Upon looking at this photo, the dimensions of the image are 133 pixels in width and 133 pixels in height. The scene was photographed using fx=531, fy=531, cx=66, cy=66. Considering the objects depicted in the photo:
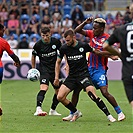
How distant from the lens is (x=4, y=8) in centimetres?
2950

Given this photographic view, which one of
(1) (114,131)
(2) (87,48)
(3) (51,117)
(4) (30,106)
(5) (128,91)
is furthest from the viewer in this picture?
(4) (30,106)

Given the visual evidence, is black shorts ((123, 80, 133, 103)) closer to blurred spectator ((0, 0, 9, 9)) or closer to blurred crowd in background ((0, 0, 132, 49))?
blurred crowd in background ((0, 0, 132, 49))

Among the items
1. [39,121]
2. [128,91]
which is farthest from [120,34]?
[39,121]

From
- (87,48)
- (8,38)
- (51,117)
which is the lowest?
(8,38)

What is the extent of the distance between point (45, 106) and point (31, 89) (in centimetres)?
495

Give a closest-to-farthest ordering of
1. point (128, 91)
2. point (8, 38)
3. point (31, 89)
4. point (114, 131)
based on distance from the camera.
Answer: point (128, 91) < point (114, 131) < point (31, 89) < point (8, 38)

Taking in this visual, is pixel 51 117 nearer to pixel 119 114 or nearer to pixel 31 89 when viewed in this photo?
pixel 119 114

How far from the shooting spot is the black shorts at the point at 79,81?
1123cm

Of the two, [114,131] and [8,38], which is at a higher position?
[114,131]

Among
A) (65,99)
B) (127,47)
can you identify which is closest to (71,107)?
(65,99)

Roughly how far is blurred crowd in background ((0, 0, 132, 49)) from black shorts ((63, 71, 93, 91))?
582 inches

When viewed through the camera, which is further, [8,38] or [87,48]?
[8,38]

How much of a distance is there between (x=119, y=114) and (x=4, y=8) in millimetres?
19045

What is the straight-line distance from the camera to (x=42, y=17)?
29922 millimetres
